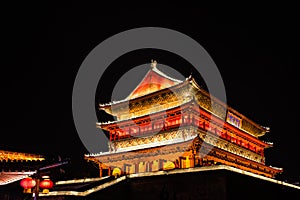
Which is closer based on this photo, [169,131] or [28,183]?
[28,183]

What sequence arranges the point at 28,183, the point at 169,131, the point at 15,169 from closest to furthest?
the point at 15,169 < the point at 28,183 < the point at 169,131

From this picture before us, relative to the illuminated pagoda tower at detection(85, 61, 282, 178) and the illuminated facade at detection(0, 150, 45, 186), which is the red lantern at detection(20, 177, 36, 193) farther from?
the illuminated pagoda tower at detection(85, 61, 282, 178)

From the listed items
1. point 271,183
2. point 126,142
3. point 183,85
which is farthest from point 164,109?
point 271,183

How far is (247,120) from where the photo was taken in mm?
37031

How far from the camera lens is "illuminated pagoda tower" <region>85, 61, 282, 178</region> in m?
26.6

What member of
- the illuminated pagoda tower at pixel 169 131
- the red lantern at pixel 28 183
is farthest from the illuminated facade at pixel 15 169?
the illuminated pagoda tower at pixel 169 131

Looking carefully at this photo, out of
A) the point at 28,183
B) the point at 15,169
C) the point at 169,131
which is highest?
the point at 169,131

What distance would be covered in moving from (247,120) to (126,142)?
47.2 ft

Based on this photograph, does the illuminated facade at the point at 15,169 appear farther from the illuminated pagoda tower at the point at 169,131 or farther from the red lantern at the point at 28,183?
the illuminated pagoda tower at the point at 169,131

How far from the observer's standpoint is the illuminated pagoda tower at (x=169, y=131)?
1047 inches

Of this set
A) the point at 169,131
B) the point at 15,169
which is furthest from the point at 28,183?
the point at 169,131

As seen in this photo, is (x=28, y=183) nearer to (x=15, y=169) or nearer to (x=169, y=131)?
(x=15, y=169)

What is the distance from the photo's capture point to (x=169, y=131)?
27766 millimetres

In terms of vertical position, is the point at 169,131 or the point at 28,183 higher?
the point at 169,131
